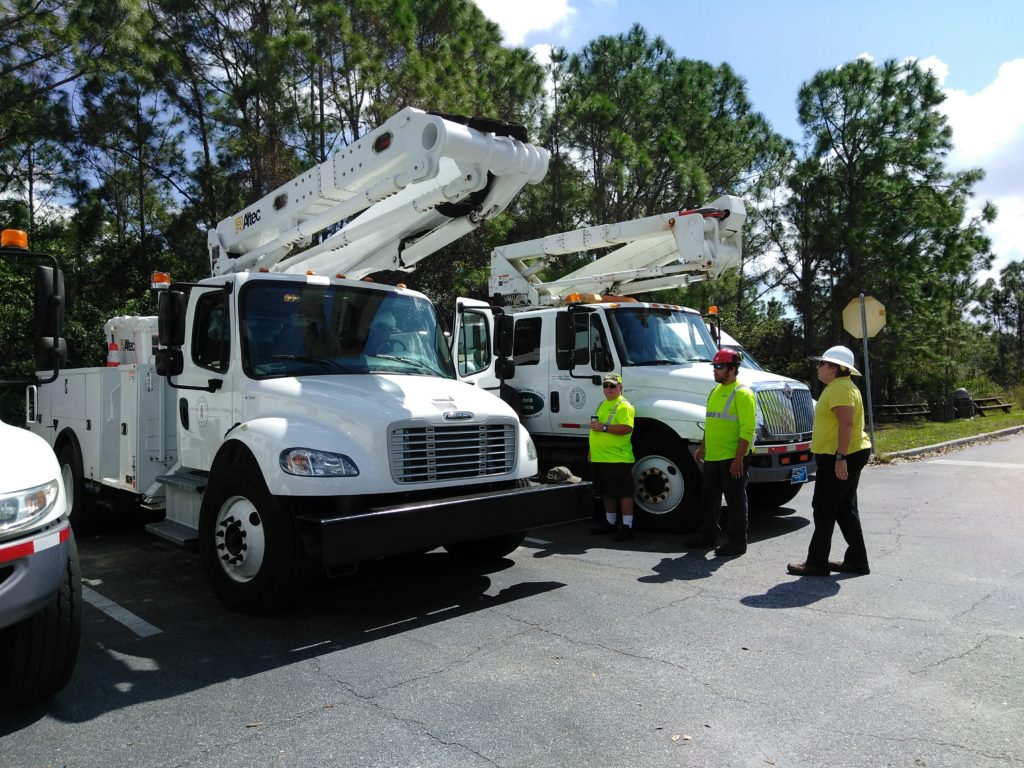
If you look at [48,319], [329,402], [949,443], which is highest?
[48,319]

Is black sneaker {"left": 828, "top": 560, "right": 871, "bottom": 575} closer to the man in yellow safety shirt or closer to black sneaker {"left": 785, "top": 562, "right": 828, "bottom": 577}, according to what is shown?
black sneaker {"left": 785, "top": 562, "right": 828, "bottom": 577}

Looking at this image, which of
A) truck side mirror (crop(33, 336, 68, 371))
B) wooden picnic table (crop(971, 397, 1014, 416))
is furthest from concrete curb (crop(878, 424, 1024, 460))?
truck side mirror (crop(33, 336, 68, 371))

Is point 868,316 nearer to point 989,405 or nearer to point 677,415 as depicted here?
point 677,415

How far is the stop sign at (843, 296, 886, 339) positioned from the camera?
13664 millimetres

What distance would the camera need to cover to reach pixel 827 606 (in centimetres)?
532

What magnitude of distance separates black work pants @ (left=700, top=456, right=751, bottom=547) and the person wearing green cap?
79 centimetres

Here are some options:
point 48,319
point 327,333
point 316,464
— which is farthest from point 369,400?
point 48,319

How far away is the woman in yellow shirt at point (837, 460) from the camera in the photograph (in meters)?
5.89

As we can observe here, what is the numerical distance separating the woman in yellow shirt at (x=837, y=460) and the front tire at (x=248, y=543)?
3880 mm

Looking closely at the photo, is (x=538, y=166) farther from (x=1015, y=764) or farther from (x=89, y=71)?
(x=89, y=71)

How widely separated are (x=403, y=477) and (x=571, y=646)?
148 centimetres

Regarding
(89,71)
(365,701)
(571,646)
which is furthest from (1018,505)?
(89,71)

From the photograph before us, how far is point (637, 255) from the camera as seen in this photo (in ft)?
33.9

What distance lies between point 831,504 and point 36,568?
522cm
